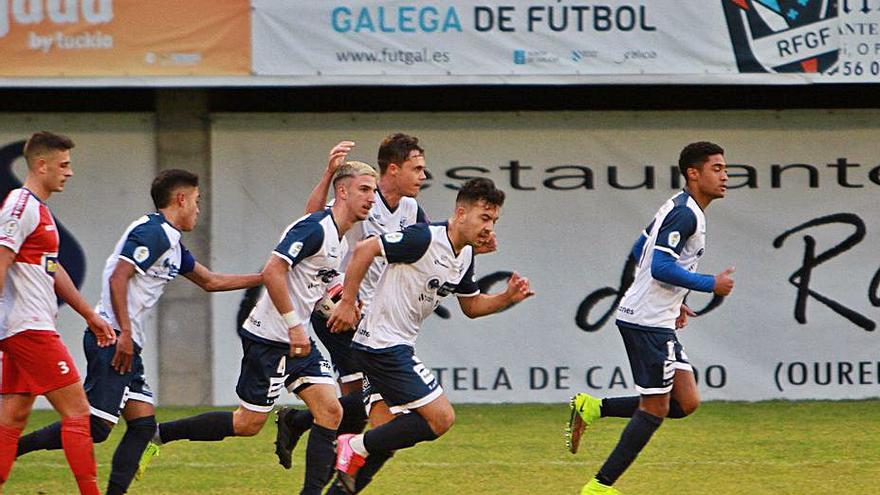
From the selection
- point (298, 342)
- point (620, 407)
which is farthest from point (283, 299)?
point (620, 407)

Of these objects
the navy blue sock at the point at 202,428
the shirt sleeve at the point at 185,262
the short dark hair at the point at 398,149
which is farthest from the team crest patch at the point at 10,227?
the short dark hair at the point at 398,149

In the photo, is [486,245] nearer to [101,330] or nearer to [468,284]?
[468,284]

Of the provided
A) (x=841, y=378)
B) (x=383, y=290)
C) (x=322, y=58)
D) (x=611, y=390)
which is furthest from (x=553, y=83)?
(x=383, y=290)

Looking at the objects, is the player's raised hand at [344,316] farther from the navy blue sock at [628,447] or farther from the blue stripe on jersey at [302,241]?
the navy blue sock at [628,447]

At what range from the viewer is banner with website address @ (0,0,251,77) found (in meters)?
10.7

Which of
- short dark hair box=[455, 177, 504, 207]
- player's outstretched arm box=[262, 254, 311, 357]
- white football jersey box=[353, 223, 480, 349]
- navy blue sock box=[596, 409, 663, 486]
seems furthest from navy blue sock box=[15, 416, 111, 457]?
navy blue sock box=[596, 409, 663, 486]

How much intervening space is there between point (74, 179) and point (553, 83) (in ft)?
13.1

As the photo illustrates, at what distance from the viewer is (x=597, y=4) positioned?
10859mm

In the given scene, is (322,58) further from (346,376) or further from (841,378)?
(841,378)

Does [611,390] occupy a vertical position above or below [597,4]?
below

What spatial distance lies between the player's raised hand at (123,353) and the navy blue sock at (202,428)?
2.64 feet

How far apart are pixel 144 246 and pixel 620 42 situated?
193 inches

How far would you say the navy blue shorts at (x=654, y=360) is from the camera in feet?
24.5

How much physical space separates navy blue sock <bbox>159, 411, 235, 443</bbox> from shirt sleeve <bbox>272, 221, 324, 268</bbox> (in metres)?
1.14
